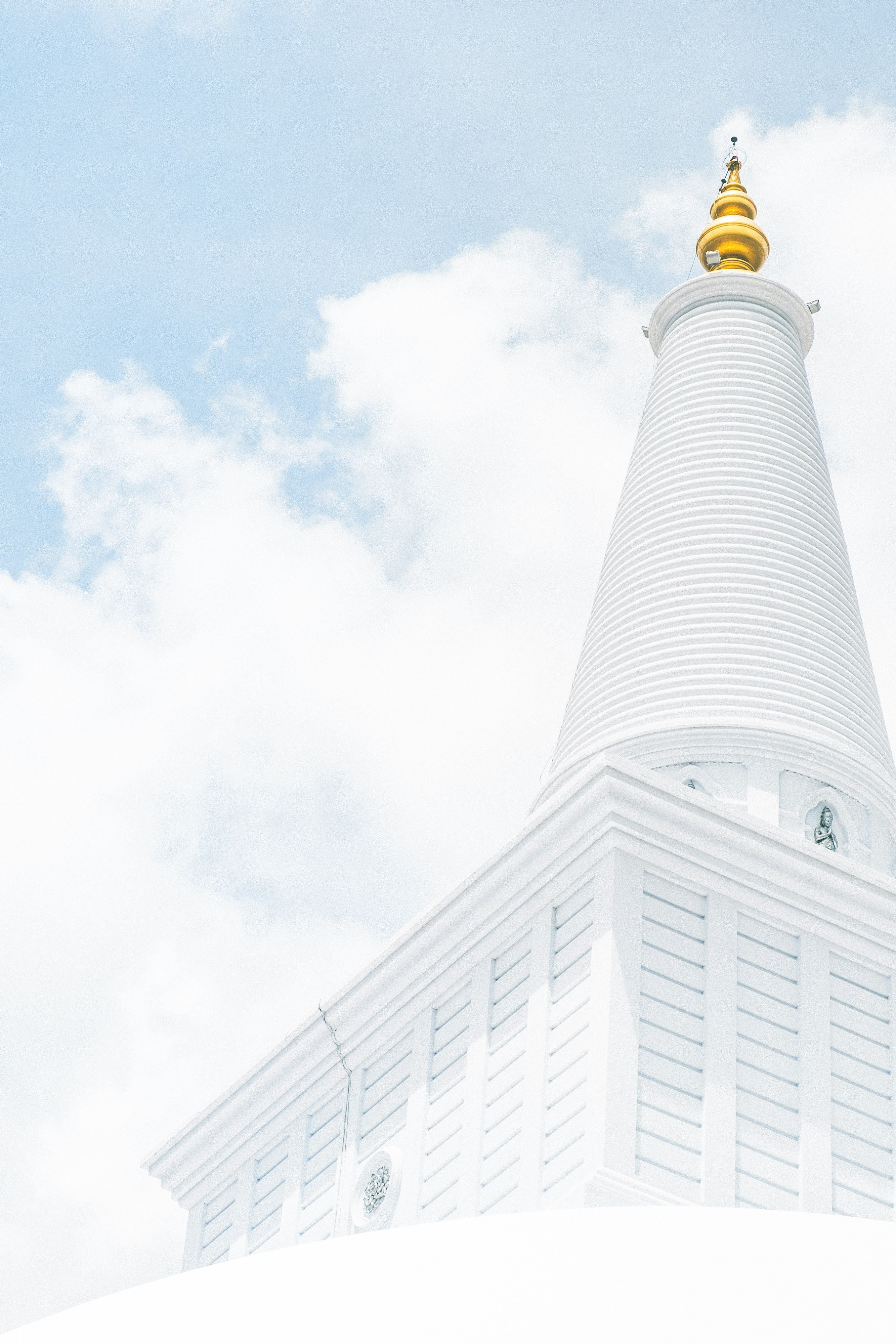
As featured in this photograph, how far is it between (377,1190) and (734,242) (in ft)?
36.9

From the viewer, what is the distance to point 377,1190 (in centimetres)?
1307

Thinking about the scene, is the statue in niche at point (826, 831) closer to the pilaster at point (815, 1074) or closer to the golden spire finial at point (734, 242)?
the pilaster at point (815, 1074)

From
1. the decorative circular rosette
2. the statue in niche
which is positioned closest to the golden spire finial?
the statue in niche

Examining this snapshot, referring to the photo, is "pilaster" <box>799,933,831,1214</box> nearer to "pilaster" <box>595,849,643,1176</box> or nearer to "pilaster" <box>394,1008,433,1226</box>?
"pilaster" <box>595,849,643,1176</box>

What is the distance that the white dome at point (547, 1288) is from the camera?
6.41 meters

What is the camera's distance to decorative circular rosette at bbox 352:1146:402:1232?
12859 millimetres

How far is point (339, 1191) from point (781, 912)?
3626mm

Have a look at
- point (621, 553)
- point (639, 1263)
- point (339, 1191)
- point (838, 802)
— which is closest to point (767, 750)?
point (838, 802)

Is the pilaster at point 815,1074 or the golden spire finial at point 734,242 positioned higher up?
the golden spire finial at point 734,242

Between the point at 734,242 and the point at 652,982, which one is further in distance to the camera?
the point at 734,242

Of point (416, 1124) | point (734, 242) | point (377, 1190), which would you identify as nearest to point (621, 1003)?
point (416, 1124)

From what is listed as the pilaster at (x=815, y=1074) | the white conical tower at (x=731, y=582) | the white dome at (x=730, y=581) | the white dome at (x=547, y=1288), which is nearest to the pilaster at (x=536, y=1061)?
the pilaster at (x=815, y=1074)

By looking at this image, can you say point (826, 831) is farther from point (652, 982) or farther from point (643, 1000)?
point (643, 1000)

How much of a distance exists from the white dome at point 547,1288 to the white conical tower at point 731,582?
735 cm
